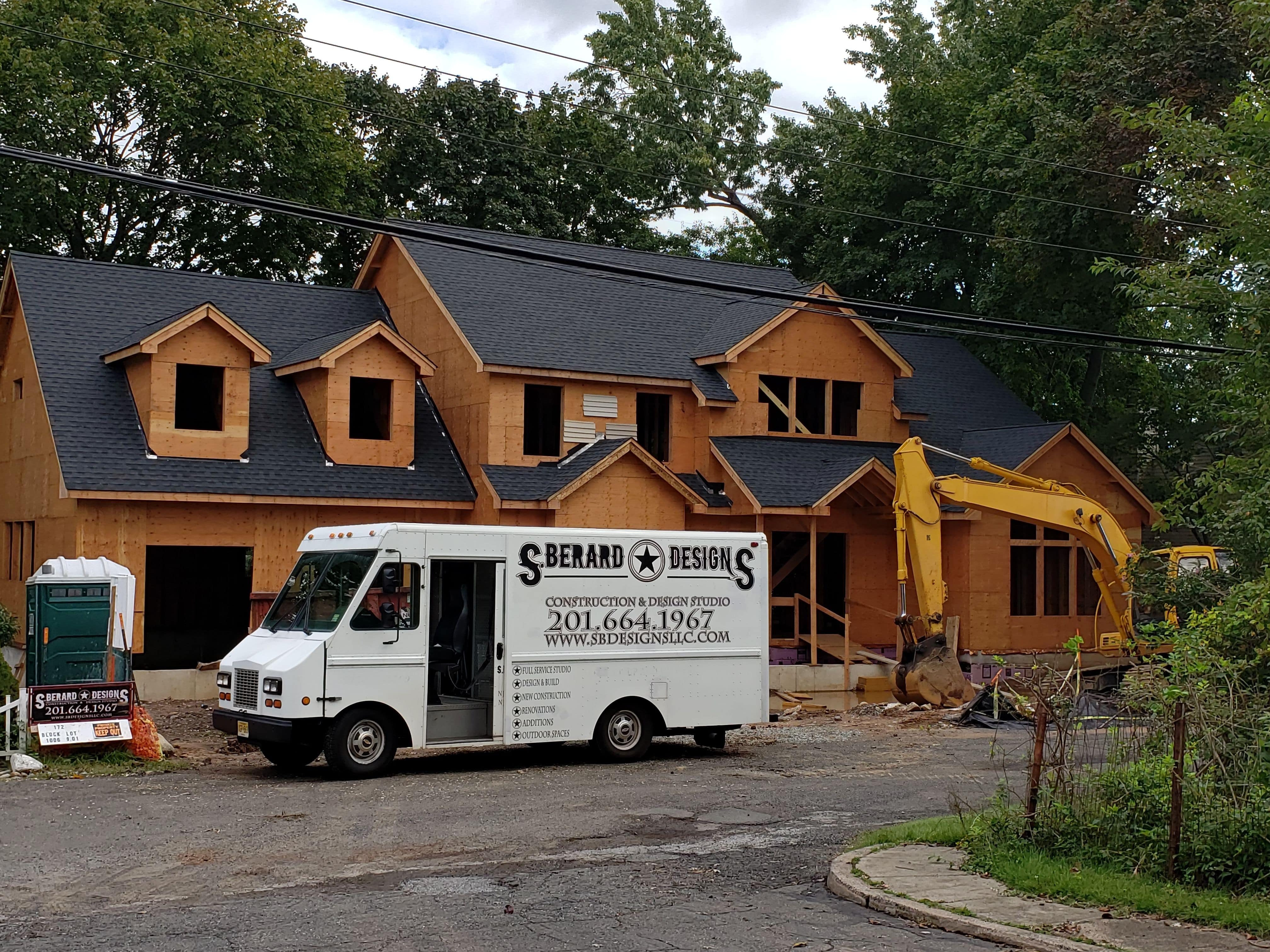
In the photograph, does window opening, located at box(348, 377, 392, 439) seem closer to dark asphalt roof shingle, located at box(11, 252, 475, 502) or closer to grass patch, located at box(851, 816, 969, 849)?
dark asphalt roof shingle, located at box(11, 252, 475, 502)

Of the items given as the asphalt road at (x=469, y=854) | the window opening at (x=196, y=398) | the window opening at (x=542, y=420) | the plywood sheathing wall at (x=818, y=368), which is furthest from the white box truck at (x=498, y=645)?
the plywood sheathing wall at (x=818, y=368)

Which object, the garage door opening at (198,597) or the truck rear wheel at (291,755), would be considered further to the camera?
the garage door opening at (198,597)

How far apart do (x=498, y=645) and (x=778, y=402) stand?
14.3 m

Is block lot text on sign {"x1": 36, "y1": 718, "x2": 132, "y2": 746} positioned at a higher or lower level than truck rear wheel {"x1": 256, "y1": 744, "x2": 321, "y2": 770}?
higher

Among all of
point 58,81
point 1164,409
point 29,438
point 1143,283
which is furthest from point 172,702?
point 1164,409

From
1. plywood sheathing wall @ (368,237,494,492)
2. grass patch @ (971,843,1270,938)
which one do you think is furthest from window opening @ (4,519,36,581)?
grass patch @ (971,843,1270,938)

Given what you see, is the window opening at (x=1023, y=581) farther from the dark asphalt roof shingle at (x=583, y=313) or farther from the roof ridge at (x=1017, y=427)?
the dark asphalt roof shingle at (x=583, y=313)

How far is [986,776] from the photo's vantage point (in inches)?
634

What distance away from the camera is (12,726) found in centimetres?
1659

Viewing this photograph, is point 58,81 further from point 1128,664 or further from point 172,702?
point 1128,664

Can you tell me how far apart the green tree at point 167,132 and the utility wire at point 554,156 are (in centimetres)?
28

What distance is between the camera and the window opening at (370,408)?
84.1ft

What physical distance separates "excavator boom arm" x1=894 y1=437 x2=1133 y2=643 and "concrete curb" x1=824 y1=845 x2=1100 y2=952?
14075 mm

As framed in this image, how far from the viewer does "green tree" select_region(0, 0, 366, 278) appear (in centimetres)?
3484
